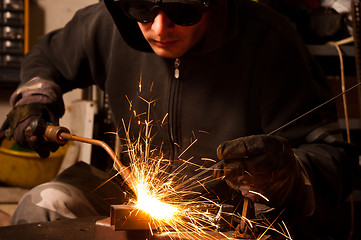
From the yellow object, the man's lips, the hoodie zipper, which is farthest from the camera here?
the yellow object

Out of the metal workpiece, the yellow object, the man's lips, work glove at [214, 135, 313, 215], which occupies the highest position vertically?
the man's lips

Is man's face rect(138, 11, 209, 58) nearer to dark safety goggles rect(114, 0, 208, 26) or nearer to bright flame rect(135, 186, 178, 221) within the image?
dark safety goggles rect(114, 0, 208, 26)

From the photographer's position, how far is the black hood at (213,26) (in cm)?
151

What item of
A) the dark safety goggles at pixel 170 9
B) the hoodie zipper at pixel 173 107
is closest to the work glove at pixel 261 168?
the dark safety goggles at pixel 170 9

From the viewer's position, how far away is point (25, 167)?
2.49 metres

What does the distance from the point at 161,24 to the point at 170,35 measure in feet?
0.22

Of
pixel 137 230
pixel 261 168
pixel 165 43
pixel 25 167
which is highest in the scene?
pixel 165 43

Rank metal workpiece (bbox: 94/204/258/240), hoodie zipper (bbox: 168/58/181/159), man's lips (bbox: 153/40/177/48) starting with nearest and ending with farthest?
1. metal workpiece (bbox: 94/204/258/240)
2. man's lips (bbox: 153/40/177/48)
3. hoodie zipper (bbox: 168/58/181/159)

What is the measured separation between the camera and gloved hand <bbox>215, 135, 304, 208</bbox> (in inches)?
40.4

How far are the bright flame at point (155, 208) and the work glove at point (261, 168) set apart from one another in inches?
5.6

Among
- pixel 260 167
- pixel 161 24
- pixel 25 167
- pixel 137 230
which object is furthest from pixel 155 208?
pixel 25 167

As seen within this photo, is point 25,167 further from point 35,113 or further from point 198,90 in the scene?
point 198,90

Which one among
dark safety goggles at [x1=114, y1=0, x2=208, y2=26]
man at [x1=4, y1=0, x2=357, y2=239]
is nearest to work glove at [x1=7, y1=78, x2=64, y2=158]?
man at [x1=4, y1=0, x2=357, y2=239]

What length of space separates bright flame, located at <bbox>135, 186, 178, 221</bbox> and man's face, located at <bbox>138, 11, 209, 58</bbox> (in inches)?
20.0
